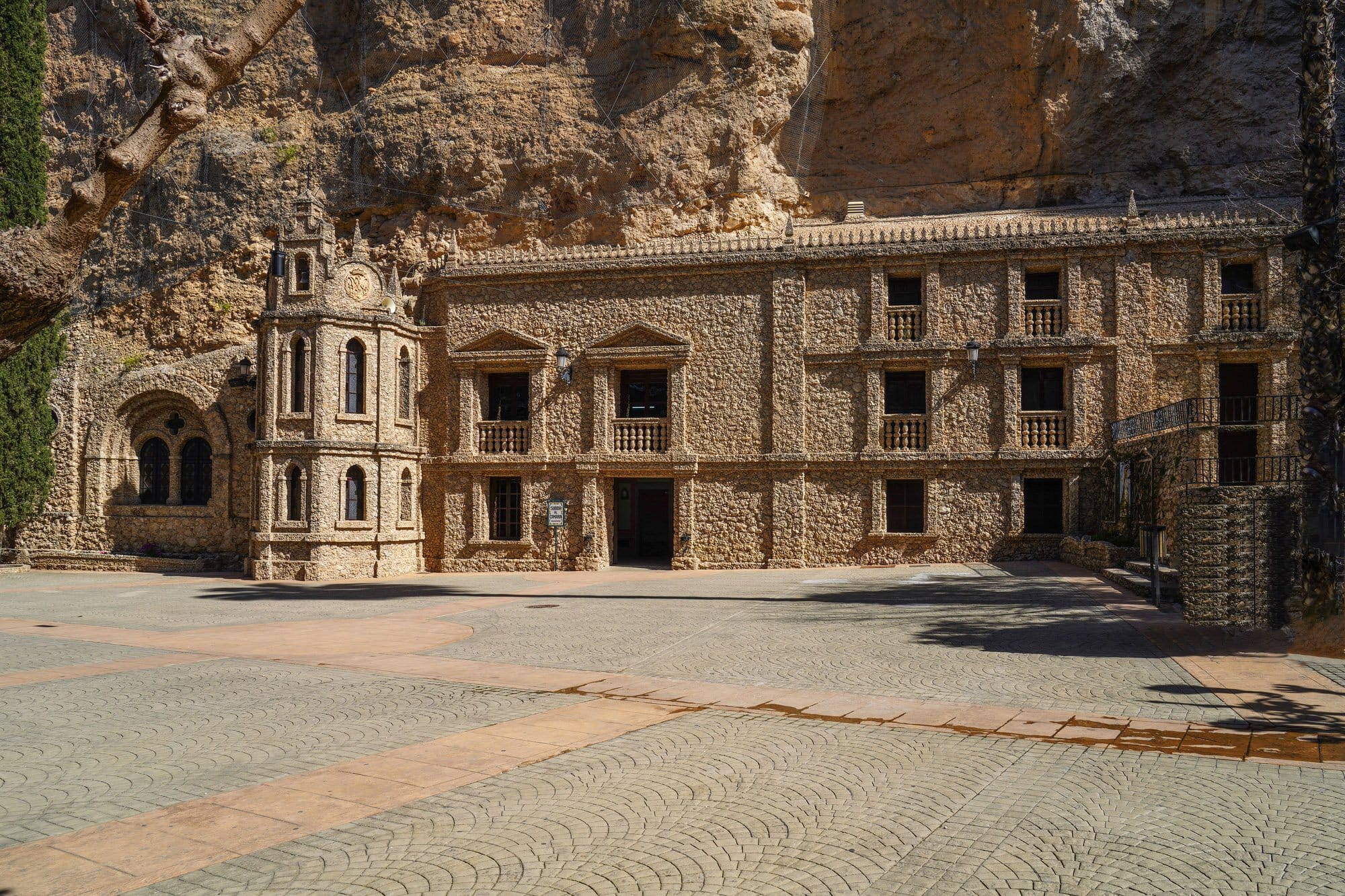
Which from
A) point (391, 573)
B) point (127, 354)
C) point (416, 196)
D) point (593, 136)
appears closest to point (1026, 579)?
point (391, 573)

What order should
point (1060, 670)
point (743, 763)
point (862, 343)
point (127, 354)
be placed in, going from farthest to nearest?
point (127, 354) < point (862, 343) < point (1060, 670) < point (743, 763)

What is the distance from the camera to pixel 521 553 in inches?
1080

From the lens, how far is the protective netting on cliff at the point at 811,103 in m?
36.9

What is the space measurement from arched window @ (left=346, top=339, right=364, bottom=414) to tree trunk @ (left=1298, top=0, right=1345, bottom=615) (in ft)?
73.4

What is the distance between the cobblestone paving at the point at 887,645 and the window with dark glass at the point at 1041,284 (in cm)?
929

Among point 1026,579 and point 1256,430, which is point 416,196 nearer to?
point 1026,579

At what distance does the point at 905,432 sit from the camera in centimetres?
2569

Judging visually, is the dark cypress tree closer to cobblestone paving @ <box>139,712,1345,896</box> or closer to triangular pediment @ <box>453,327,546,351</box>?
triangular pediment @ <box>453,327,546,351</box>

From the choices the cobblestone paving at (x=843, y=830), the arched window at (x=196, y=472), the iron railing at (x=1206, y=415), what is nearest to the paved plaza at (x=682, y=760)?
the cobblestone paving at (x=843, y=830)

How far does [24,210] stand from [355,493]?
13979mm

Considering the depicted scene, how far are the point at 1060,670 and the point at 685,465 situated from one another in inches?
656

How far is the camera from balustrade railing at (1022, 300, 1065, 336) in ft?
81.6

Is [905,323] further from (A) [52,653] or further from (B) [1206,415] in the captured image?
(A) [52,653]

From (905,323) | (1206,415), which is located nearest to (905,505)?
(905,323)
